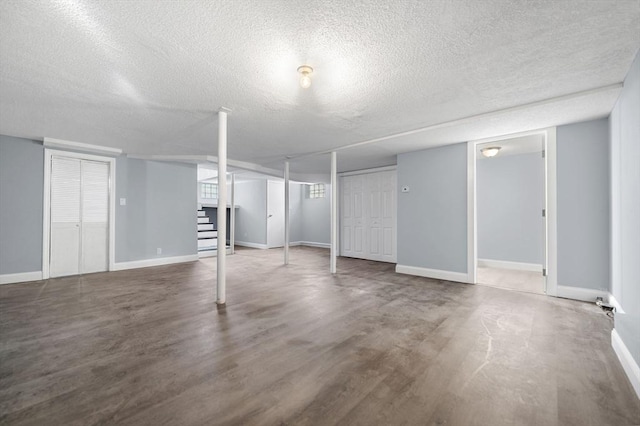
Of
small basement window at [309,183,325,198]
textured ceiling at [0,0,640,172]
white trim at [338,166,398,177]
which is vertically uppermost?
textured ceiling at [0,0,640,172]

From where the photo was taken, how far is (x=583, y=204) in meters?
3.68

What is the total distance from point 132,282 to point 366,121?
4626 millimetres

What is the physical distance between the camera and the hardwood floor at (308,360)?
156 cm

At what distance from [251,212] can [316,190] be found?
2.52 m

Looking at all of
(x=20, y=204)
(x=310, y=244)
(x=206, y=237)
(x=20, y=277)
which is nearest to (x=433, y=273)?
(x=310, y=244)

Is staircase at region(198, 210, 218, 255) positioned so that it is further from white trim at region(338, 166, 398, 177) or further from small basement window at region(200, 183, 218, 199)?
white trim at region(338, 166, 398, 177)

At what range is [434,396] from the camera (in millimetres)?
1689

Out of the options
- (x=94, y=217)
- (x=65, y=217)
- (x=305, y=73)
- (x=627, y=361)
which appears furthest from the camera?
(x=94, y=217)

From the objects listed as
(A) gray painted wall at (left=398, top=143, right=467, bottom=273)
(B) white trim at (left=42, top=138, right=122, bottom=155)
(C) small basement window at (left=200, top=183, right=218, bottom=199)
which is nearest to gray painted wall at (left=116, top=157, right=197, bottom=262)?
(B) white trim at (left=42, top=138, right=122, bottom=155)

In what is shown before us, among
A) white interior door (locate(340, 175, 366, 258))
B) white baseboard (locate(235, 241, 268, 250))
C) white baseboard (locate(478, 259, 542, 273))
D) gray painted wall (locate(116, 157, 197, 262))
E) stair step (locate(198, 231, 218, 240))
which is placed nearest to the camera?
white baseboard (locate(478, 259, 542, 273))

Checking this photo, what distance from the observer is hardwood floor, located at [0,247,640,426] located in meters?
1.56

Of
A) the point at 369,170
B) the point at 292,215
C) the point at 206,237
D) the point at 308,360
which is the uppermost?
the point at 369,170

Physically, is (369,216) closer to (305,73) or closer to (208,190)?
(305,73)

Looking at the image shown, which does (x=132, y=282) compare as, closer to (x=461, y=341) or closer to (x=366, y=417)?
(x=366, y=417)
